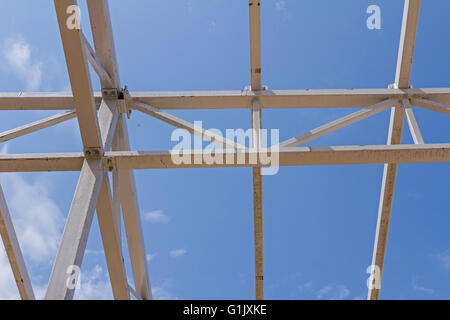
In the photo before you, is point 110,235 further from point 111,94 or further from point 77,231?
point 111,94

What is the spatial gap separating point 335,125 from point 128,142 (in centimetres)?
265

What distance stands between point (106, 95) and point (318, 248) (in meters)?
5.45

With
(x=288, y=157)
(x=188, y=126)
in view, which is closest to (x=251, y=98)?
(x=188, y=126)

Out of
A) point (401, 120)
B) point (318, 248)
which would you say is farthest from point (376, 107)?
point (318, 248)

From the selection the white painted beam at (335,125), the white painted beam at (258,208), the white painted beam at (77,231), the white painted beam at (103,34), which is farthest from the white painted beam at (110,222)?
the white painted beam at (335,125)

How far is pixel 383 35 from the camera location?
232 inches

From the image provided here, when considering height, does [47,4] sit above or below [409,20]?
above

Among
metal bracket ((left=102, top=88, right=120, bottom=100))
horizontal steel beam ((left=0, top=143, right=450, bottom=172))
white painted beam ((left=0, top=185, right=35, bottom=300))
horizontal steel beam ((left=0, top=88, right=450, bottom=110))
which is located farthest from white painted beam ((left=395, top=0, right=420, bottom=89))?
white painted beam ((left=0, top=185, right=35, bottom=300))

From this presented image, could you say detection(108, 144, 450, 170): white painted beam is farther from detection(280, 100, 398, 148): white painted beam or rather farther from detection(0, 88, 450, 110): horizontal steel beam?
detection(0, 88, 450, 110): horizontal steel beam

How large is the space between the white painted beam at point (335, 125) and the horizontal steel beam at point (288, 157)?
338 millimetres

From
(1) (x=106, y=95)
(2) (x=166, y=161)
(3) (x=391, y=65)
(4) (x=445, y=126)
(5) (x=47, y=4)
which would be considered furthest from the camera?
(4) (x=445, y=126)

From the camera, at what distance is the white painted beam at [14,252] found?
4816mm
